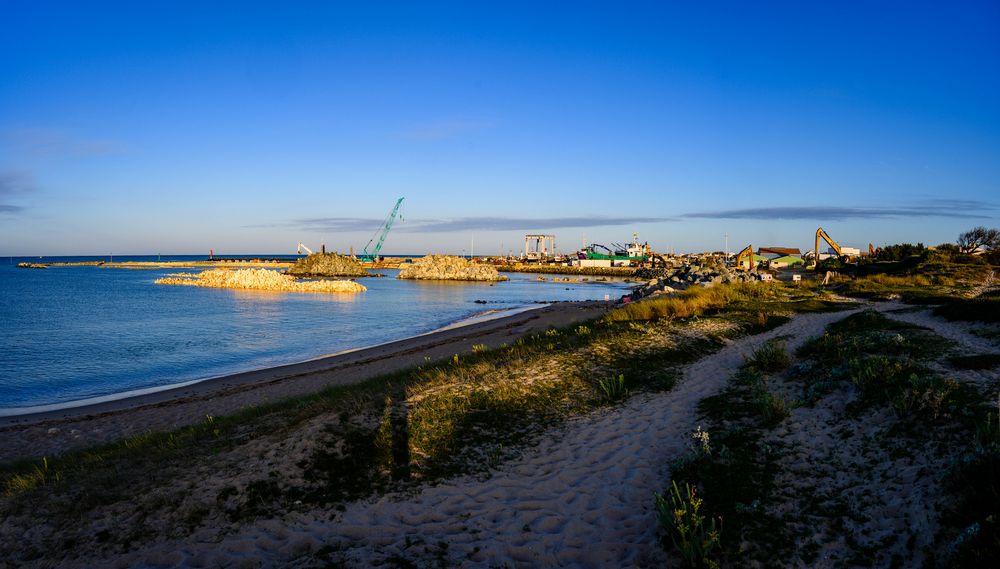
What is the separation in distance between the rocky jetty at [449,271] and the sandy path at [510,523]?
84.7 metres

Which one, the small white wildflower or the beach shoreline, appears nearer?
the small white wildflower

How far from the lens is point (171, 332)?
30562 mm

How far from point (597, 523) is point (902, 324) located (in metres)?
14.0

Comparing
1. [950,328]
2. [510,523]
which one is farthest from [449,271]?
[510,523]

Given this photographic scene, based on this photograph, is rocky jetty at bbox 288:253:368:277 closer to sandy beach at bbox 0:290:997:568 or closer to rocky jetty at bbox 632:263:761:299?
rocky jetty at bbox 632:263:761:299

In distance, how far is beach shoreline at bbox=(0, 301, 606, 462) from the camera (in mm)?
12266

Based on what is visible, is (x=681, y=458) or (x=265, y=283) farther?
(x=265, y=283)

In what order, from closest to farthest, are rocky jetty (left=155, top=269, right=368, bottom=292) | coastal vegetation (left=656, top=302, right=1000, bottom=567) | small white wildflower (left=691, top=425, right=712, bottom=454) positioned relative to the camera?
coastal vegetation (left=656, top=302, right=1000, bottom=567) → small white wildflower (left=691, top=425, right=712, bottom=454) → rocky jetty (left=155, top=269, right=368, bottom=292)

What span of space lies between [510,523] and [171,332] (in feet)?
103

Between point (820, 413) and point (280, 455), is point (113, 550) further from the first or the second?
point (820, 413)

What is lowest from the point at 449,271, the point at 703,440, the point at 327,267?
the point at 449,271

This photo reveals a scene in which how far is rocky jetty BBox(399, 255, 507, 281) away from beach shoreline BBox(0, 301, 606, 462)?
226 feet

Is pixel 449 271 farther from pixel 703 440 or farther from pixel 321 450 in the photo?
pixel 703 440

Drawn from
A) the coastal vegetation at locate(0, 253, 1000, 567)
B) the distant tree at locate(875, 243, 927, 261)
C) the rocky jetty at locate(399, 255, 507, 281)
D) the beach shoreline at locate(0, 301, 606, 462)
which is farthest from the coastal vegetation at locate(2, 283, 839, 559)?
the rocky jetty at locate(399, 255, 507, 281)
